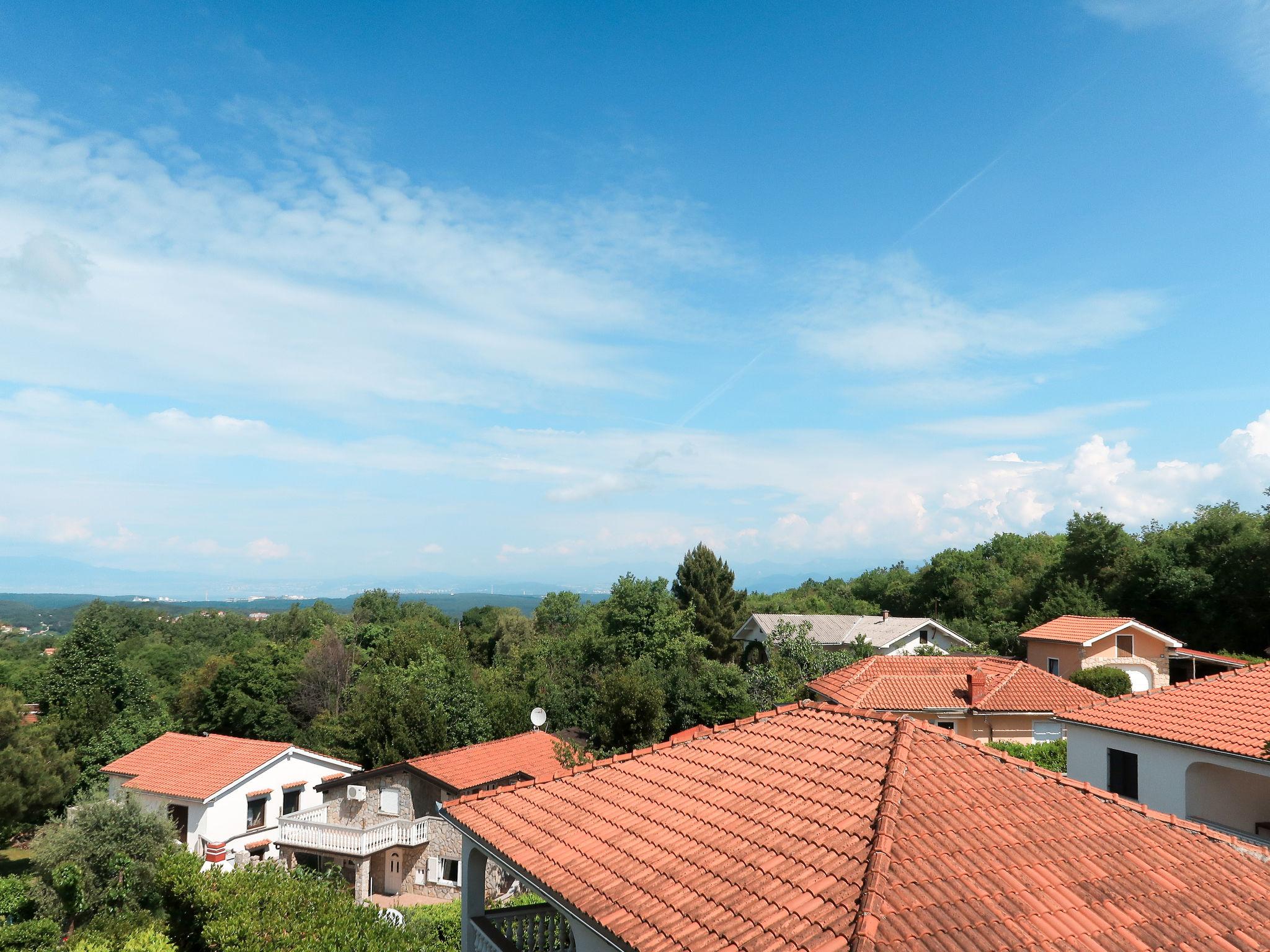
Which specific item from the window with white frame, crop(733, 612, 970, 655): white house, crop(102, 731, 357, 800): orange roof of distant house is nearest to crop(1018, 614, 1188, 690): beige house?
crop(733, 612, 970, 655): white house

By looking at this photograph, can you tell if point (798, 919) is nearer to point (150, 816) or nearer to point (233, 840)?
point (150, 816)

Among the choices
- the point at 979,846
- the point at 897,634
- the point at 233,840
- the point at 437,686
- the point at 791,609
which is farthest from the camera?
the point at 791,609

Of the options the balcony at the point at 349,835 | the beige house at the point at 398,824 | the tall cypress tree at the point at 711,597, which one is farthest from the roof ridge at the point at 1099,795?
the tall cypress tree at the point at 711,597

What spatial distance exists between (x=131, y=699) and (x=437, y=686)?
26.7 metres

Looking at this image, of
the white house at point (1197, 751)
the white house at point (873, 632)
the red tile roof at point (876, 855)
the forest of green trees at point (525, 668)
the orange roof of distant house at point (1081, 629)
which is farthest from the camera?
the white house at point (873, 632)

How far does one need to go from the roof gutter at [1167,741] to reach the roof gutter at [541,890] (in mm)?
12643

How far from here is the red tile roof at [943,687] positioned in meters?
32.7

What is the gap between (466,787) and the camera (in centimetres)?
2731

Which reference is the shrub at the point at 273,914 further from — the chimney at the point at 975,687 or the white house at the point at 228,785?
the chimney at the point at 975,687

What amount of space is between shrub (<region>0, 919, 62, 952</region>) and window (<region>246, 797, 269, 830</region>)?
11.6 m

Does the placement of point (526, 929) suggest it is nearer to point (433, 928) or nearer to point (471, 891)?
point (471, 891)

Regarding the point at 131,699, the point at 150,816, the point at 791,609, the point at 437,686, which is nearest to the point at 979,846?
the point at 150,816

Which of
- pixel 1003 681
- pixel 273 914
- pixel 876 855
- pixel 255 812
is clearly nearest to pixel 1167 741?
pixel 876 855

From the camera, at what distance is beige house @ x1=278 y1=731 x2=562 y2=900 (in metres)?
28.6
